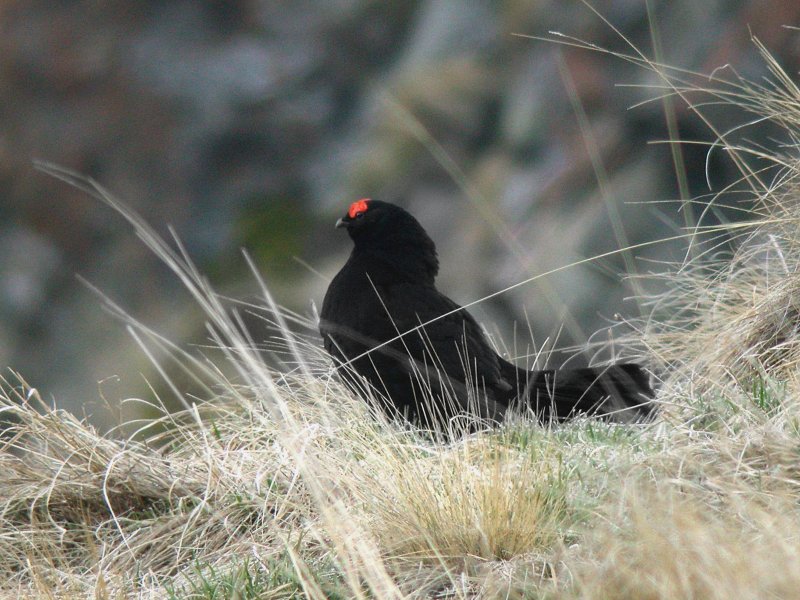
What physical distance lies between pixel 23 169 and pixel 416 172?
12.2 m

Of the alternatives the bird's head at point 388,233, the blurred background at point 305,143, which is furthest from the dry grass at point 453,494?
the blurred background at point 305,143

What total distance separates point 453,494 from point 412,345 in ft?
5.75

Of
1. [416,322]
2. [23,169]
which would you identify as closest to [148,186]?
[23,169]

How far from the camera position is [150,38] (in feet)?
96.1

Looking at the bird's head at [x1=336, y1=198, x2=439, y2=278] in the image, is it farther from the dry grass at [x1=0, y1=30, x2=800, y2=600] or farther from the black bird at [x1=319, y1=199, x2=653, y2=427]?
the dry grass at [x1=0, y1=30, x2=800, y2=600]

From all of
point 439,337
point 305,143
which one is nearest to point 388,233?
point 439,337

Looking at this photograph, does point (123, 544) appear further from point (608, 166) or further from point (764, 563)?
point (608, 166)

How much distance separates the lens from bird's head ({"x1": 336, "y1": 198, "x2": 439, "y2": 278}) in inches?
176

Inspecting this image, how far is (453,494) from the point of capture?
251 cm

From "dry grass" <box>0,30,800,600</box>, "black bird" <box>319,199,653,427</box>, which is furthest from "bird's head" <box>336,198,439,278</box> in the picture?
"dry grass" <box>0,30,800,600</box>

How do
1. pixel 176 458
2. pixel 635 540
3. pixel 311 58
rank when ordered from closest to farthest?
pixel 635 540 → pixel 176 458 → pixel 311 58

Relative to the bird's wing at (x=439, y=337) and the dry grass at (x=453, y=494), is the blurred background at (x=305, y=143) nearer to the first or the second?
the bird's wing at (x=439, y=337)

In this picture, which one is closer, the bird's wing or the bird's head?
the bird's wing

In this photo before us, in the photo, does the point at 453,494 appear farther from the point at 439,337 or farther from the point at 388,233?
the point at 388,233
